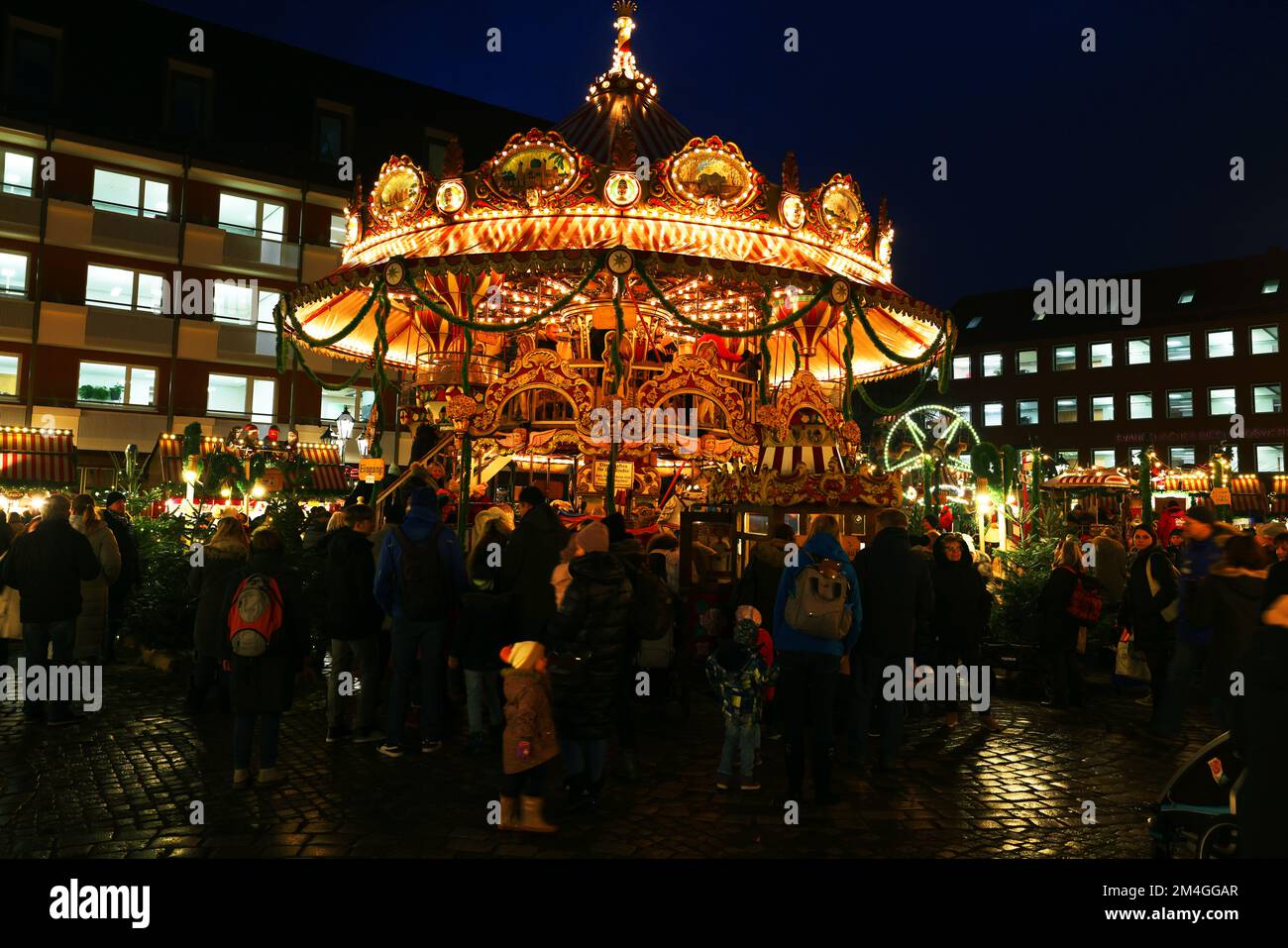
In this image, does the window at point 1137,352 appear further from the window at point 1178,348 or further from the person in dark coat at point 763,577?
the person in dark coat at point 763,577

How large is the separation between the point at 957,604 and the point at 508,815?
475cm

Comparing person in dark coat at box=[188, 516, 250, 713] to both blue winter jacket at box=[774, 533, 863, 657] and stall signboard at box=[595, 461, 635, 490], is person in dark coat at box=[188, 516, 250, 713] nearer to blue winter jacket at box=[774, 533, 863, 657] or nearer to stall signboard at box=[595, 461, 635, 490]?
blue winter jacket at box=[774, 533, 863, 657]

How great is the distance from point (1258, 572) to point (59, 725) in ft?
30.5

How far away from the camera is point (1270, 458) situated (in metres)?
41.8

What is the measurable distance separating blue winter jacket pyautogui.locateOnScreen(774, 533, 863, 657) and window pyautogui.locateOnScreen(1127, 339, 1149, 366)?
156 ft

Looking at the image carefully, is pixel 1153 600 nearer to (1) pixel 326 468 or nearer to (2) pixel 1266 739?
(2) pixel 1266 739

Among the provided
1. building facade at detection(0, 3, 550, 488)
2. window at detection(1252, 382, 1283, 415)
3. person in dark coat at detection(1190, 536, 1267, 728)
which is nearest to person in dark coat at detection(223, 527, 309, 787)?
person in dark coat at detection(1190, 536, 1267, 728)

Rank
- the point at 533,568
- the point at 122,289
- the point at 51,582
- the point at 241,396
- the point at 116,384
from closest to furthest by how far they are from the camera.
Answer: the point at 533,568, the point at 51,582, the point at 116,384, the point at 122,289, the point at 241,396

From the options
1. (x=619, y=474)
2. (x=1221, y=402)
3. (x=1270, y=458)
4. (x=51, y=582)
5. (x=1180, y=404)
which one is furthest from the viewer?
(x=1180, y=404)

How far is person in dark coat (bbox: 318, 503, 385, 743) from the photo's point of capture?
268 inches

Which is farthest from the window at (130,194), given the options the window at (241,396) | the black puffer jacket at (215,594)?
the black puffer jacket at (215,594)

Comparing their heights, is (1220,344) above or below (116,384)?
above

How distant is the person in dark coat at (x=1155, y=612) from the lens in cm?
793

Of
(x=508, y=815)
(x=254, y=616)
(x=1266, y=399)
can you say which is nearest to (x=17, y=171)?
(x=254, y=616)
